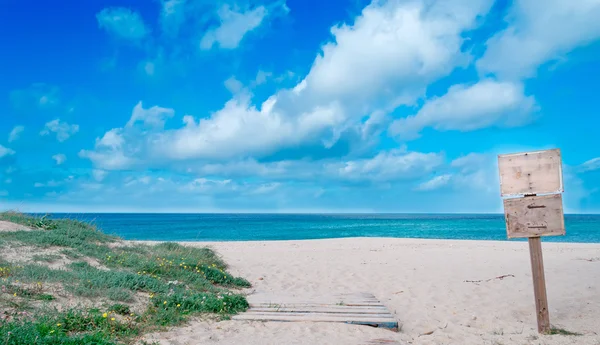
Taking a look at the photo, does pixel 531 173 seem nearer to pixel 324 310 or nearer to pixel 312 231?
pixel 324 310

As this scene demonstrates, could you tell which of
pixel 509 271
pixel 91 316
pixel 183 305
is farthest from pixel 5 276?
pixel 509 271

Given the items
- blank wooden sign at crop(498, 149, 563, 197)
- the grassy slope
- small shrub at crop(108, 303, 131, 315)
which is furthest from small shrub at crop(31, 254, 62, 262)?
Answer: blank wooden sign at crop(498, 149, 563, 197)

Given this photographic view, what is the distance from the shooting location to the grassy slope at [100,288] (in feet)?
17.9

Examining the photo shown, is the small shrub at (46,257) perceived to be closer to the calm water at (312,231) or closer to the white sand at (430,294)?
the white sand at (430,294)

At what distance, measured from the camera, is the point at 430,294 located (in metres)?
9.69

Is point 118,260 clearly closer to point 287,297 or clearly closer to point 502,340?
point 287,297

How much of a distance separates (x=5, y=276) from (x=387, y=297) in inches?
309

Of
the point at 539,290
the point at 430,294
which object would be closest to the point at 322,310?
the point at 430,294

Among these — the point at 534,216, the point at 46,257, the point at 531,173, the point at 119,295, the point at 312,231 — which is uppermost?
the point at 531,173

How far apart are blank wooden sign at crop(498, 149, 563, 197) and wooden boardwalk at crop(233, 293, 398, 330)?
10.5 ft

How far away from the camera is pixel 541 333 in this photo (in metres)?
6.95

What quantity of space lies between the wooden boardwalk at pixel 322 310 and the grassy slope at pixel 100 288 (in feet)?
1.47

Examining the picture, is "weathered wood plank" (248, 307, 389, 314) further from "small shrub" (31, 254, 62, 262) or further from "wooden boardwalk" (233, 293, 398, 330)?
"small shrub" (31, 254, 62, 262)

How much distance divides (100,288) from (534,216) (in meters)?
7.94
